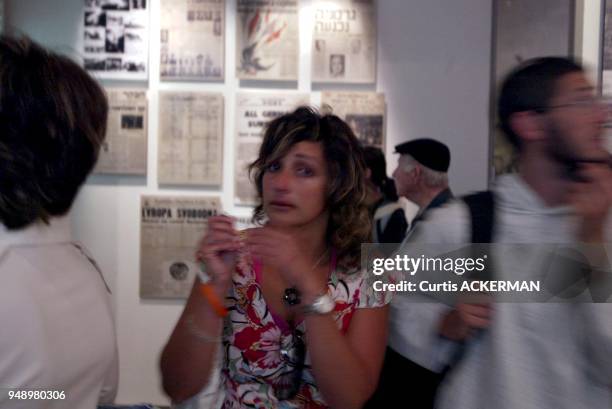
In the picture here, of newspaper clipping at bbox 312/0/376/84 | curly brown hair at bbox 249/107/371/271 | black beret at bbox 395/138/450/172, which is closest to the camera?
curly brown hair at bbox 249/107/371/271

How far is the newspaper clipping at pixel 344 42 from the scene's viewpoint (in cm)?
272

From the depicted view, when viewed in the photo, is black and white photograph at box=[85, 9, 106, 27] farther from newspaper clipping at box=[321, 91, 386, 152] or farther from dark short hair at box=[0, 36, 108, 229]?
dark short hair at box=[0, 36, 108, 229]

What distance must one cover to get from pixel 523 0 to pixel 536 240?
197 centimetres

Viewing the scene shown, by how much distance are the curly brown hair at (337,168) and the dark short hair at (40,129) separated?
1.24 ft

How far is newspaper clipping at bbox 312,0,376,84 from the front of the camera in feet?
8.91

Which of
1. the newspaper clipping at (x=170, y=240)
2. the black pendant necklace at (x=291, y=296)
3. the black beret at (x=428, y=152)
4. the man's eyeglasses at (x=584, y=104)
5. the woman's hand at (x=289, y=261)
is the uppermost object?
the man's eyeglasses at (x=584, y=104)

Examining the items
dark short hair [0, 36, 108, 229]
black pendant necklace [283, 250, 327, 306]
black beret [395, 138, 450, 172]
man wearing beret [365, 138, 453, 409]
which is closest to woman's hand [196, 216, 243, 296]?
black pendant necklace [283, 250, 327, 306]

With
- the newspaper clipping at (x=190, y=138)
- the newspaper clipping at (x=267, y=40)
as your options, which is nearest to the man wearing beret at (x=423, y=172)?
the newspaper clipping at (x=267, y=40)

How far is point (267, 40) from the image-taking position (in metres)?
2.74

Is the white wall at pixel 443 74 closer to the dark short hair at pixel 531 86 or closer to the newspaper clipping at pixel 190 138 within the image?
the newspaper clipping at pixel 190 138

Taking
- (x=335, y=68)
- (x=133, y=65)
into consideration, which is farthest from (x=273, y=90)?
(x=133, y=65)

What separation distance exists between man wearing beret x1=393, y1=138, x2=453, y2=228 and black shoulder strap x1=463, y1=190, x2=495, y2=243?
152 centimetres

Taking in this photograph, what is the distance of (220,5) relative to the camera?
2758 millimetres

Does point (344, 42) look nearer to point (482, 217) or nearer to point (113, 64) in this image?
point (113, 64)
